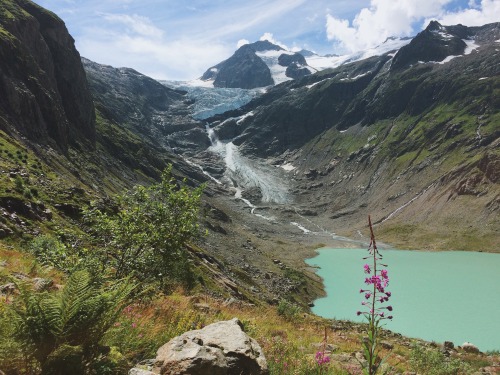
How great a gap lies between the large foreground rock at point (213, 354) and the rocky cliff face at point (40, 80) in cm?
8163

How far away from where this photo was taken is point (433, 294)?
69.9 metres

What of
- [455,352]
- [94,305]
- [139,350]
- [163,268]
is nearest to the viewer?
[94,305]

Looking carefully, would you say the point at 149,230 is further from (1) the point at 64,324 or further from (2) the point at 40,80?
(2) the point at 40,80

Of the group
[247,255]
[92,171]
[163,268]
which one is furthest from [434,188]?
[163,268]

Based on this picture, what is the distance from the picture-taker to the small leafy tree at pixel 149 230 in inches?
619

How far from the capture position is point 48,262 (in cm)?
1483

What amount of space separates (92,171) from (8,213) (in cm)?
8094

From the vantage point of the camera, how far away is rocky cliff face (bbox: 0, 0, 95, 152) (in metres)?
93.8

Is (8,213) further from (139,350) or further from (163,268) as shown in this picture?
(139,350)

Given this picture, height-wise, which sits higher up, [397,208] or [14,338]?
[397,208]

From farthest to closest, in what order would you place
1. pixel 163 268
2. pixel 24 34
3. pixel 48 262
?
pixel 24 34 → pixel 163 268 → pixel 48 262

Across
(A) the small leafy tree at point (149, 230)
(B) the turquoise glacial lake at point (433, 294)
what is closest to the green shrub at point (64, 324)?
(A) the small leafy tree at point (149, 230)

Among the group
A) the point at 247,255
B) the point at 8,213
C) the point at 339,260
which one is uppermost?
the point at 339,260

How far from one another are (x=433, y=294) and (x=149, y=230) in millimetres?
67852
